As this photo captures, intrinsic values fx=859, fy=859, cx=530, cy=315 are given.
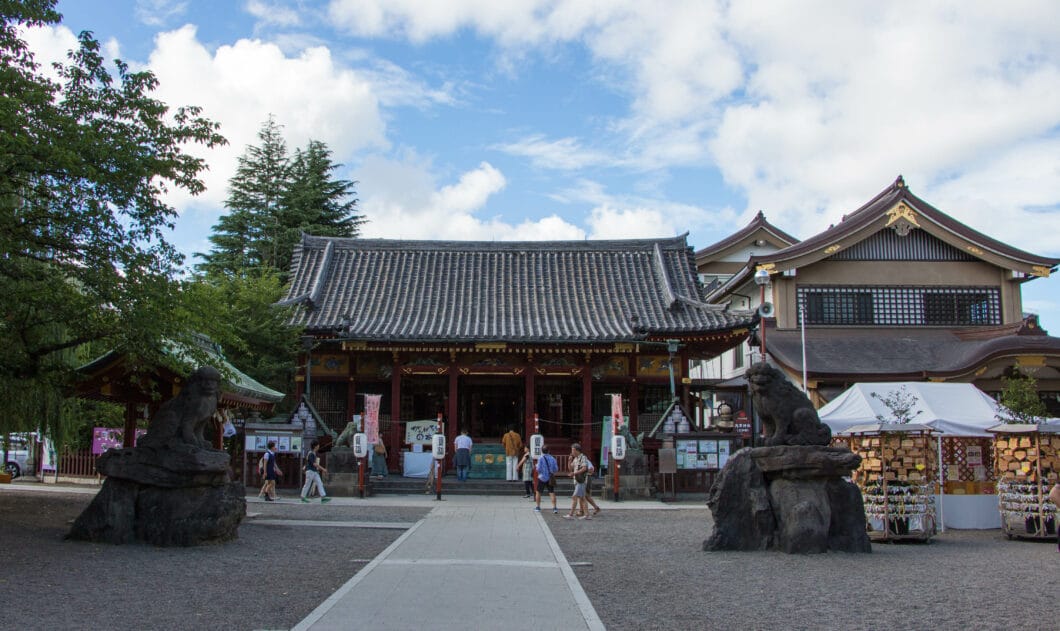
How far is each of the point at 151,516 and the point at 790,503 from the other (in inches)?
366

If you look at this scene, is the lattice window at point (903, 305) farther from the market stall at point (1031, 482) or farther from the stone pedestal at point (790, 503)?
the stone pedestal at point (790, 503)

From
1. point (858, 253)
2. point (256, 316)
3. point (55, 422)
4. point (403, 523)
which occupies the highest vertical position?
point (858, 253)

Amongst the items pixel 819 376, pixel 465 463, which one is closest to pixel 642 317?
pixel 819 376

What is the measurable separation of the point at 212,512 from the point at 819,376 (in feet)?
66.3

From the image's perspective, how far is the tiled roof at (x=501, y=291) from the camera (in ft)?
88.5

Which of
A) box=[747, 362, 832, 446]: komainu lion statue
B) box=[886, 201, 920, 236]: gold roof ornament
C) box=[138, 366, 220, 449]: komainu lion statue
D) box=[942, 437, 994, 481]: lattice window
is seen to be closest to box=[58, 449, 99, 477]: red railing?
box=[138, 366, 220, 449]: komainu lion statue

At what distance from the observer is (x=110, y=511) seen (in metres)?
12.2

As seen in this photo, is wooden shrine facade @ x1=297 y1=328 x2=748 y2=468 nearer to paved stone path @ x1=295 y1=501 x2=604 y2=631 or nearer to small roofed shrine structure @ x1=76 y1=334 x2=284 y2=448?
small roofed shrine structure @ x1=76 y1=334 x2=284 y2=448

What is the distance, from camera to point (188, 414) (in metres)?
13.0

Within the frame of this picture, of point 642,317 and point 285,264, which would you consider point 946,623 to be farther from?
A: point 285,264

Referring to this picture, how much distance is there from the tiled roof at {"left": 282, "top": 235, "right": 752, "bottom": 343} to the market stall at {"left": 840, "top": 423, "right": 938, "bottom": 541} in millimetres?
10831

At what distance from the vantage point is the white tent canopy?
17078 millimetres

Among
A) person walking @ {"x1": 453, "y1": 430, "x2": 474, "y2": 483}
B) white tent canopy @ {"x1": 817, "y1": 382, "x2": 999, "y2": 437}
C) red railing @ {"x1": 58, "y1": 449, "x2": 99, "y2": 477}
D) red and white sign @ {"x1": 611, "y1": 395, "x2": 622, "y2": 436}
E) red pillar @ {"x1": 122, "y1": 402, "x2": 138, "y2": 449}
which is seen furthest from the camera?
red railing @ {"x1": 58, "y1": 449, "x2": 99, "y2": 477}

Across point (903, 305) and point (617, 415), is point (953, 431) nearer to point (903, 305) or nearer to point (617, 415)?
point (617, 415)
